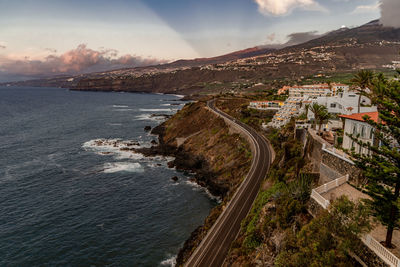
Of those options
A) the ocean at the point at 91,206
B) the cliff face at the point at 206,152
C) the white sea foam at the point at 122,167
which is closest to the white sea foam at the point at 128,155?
the ocean at the point at 91,206

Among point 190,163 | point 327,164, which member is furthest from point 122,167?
point 327,164

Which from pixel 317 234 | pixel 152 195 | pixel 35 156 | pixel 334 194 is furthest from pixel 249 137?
pixel 35 156

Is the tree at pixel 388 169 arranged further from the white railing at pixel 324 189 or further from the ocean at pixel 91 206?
the ocean at pixel 91 206

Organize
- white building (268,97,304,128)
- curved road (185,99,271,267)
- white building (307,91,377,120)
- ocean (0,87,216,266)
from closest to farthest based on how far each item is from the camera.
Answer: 1. curved road (185,99,271,267)
2. ocean (0,87,216,266)
3. white building (307,91,377,120)
4. white building (268,97,304,128)

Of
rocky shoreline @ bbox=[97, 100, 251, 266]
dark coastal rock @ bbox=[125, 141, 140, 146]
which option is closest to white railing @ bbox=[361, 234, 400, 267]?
rocky shoreline @ bbox=[97, 100, 251, 266]

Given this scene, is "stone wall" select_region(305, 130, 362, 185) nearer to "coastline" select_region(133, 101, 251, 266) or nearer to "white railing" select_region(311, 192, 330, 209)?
"white railing" select_region(311, 192, 330, 209)

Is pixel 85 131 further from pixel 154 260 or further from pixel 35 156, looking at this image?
pixel 154 260

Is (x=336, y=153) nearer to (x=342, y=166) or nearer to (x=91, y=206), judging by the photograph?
(x=342, y=166)
